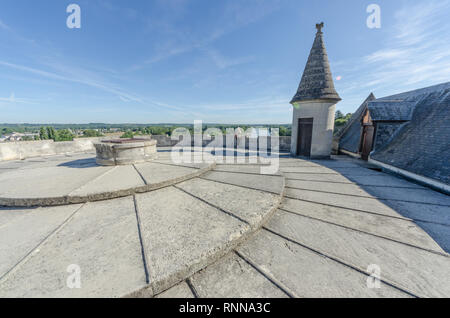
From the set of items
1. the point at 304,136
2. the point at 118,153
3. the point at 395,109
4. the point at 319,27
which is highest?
the point at 319,27

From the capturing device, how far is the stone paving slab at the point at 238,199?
11.3ft

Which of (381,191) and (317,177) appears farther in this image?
(317,177)

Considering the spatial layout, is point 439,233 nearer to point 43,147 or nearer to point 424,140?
point 424,140

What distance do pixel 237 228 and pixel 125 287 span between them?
1.73 m

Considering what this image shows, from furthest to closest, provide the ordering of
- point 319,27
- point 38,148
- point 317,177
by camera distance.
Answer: point 38,148 < point 319,27 < point 317,177

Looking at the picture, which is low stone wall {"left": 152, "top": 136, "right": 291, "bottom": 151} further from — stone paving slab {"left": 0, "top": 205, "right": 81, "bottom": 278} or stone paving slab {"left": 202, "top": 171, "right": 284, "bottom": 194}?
stone paving slab {"left": 0, "top": 205, "right": 81, "bottom": 278}

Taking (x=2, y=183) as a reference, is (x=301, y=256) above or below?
below

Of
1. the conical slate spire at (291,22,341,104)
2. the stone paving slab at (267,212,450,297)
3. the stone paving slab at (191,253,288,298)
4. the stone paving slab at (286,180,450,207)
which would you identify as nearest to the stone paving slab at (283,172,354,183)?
the stone paving slab at (286,180,450,207)

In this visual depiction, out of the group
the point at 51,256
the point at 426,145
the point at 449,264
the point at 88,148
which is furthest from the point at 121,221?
the point at 88,148

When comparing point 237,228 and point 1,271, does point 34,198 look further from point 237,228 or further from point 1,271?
point 237,228

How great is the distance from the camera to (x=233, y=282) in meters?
2.19

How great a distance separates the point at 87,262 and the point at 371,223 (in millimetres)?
5188

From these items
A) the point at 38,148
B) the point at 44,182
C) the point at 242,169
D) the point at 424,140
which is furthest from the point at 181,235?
the point at 38,148

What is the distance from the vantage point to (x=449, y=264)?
2.50 m
